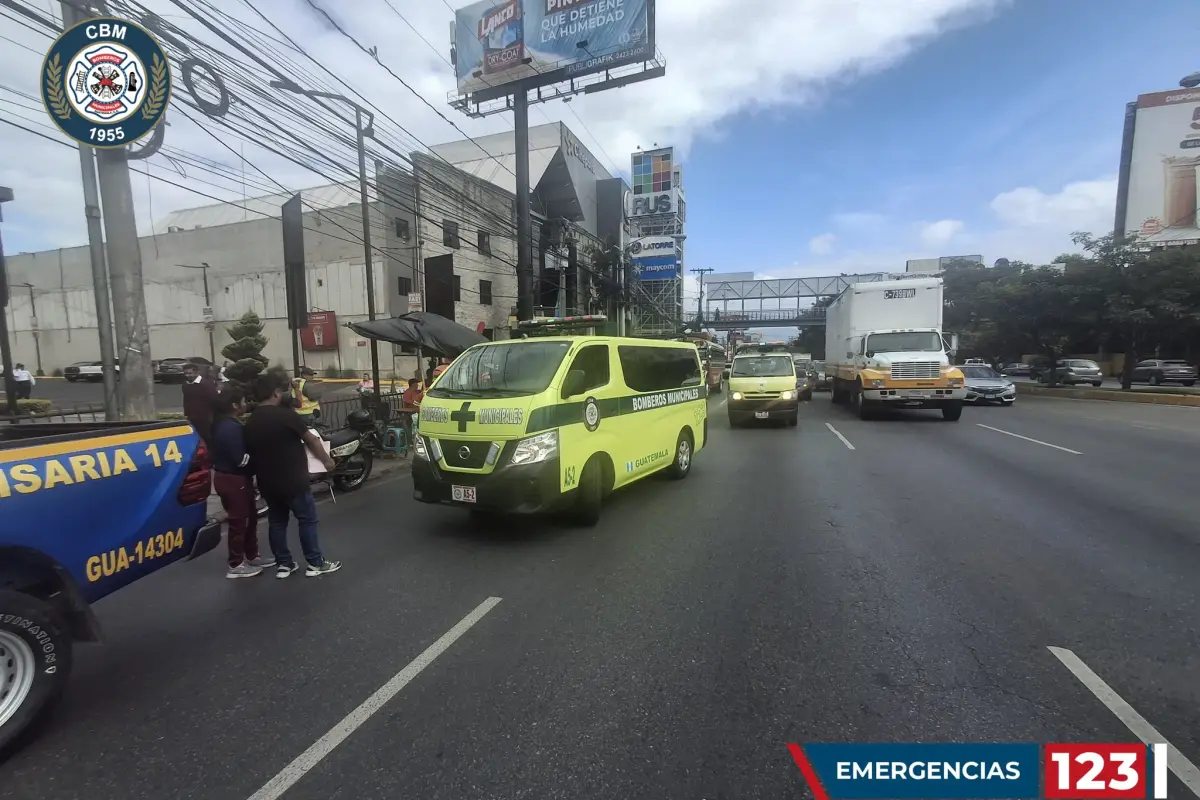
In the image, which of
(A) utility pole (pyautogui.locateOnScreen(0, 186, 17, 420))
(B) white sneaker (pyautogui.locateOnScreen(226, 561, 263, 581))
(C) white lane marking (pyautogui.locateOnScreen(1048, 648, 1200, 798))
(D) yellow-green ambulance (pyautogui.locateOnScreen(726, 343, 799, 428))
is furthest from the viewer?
(D) yellow-green ambulance (pyautogui.locateOnScreen(726, 343, 799, 428))

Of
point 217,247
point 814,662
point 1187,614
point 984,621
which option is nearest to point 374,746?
point 814,662

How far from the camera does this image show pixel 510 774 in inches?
100

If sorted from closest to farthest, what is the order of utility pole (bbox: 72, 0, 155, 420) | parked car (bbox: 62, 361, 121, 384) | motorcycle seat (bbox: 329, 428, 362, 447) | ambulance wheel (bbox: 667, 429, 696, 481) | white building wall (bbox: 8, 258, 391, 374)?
1. utility pole (bbox: 72, 0, 155, 420)
2. motorcycle seat (bbox: 329, 428, 362, 447)
3. ambulance wheel (bbox: 667, 429, 696, 481)
4. white building wall (bbox: 8, 258, 391, 374)
5. parked car (bbox: 62, 361, 121, 384)

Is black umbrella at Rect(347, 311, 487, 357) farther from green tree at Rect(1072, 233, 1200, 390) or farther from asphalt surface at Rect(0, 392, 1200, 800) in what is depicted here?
green tree at Rect(1072, 233, 1200, 390)

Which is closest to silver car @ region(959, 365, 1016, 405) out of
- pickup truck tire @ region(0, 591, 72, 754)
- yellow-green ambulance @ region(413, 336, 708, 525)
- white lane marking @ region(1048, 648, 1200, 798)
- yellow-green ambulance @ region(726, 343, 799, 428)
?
yellow-green ambulance @ region(726, 343, 799, 428)

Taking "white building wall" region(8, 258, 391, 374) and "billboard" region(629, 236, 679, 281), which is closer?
"white building wall" region(8, 258, 391, 374)

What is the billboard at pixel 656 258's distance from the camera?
51812mm

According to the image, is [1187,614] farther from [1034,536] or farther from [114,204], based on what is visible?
[114,204]

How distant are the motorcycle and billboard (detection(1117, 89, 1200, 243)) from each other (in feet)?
158

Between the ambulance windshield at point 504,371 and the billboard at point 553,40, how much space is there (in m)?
22.7

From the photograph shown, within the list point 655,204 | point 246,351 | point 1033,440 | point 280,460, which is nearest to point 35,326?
point 246,351

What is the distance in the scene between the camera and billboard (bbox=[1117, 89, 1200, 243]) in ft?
121

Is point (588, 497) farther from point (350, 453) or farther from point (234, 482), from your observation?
point (350, 453)

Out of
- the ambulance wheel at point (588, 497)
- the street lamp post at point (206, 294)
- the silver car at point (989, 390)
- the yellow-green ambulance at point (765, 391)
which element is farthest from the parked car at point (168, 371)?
the silver car at point (989, 390)
